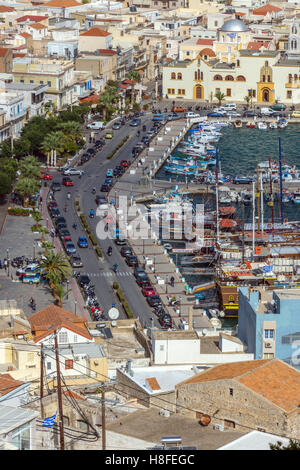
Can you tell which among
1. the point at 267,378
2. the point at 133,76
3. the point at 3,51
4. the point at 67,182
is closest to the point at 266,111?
the point at 133,76

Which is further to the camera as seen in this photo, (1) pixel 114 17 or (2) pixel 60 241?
(1) pixel 114 17

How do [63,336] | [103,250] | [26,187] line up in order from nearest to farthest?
[63,336] < [103,250] < [26,187]

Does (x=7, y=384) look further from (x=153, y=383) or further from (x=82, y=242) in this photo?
(x=82, y=242)

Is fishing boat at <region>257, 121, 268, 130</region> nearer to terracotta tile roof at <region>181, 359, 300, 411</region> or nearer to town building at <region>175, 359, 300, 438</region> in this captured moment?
terracotta tile roof at <region>181, 359, 300, 411</region>

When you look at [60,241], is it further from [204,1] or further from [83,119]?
[204,1]

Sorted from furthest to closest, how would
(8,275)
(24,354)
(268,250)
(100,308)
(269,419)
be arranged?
(268,250) < (8,275) < (100,308) < (24,354) < (269,419)

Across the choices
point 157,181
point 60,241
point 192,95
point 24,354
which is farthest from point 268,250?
point 192,95

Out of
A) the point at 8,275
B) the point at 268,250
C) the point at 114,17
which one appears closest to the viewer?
the point at 8,275
